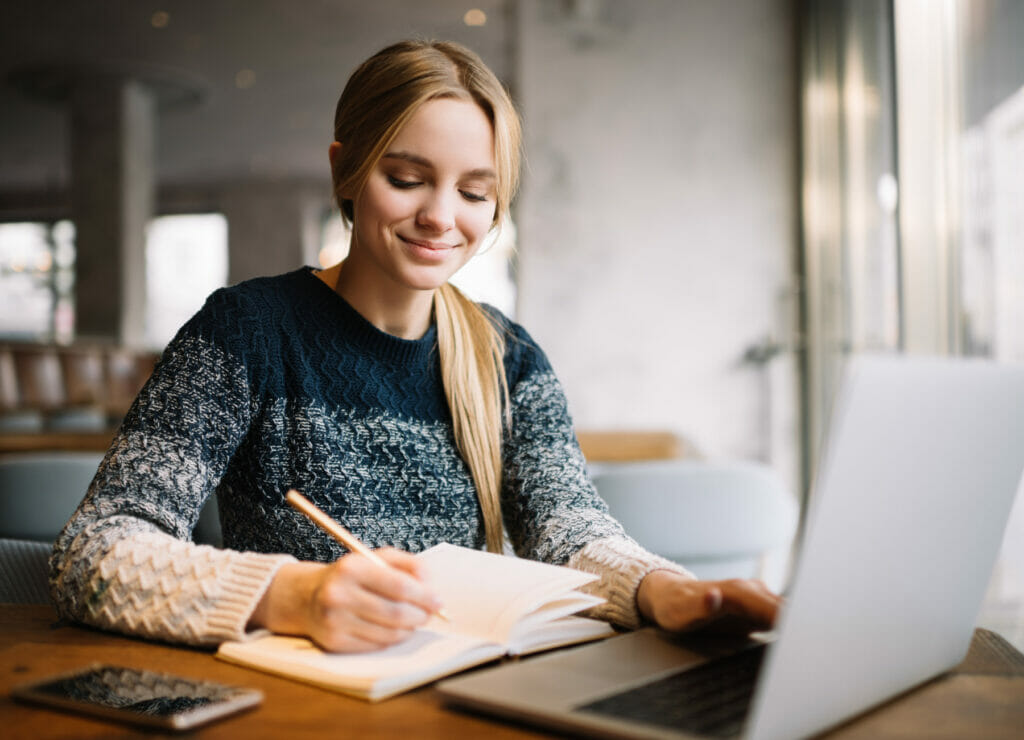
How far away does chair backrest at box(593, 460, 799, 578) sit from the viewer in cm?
171

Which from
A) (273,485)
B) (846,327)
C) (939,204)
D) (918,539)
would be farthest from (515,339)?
(846,327)

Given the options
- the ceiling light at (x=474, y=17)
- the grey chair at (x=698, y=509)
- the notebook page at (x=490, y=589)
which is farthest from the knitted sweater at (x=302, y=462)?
the ceiling light at (x=474, y=17)

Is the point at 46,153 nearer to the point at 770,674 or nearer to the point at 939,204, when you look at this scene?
the point at 939,204

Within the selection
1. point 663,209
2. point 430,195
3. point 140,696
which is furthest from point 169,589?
point 663,209

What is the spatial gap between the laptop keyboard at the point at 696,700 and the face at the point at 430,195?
552 mm

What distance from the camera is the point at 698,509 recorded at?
1.73 metres

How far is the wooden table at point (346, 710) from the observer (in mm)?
A: 560

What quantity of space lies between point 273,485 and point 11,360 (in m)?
5.64

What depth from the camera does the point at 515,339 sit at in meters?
1.24

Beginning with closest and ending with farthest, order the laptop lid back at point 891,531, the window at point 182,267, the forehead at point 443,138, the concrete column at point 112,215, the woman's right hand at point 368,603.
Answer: the laptop lid back at point 891,531, the woman's right hand at point 368,603, the forehead at point 443,138, the concrete column at point 112,215, the window at point 182,267

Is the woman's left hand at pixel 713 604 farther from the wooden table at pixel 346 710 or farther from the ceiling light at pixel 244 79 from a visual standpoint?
the ceiling light at pixel 244 79

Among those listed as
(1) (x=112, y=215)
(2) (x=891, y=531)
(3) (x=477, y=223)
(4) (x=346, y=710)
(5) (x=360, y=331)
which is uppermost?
(1) (x=112, y=215)

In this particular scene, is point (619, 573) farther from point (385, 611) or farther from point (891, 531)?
point (891, 531)

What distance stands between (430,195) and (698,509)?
0.96m
